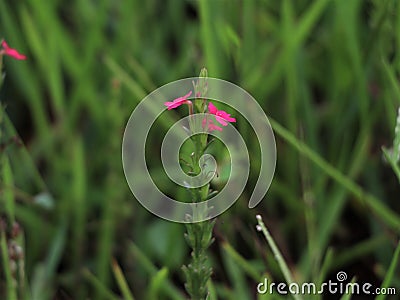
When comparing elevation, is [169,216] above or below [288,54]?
below

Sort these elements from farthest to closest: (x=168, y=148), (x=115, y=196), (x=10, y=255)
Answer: (x=168, y=148), (x=115, y=196), (x=10, y=255)

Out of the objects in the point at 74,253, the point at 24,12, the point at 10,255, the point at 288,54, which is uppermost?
the point at 24,12

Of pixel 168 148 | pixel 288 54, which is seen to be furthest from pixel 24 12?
pixel 288 54

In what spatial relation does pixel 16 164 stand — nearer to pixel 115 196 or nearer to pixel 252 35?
pixel 115 196

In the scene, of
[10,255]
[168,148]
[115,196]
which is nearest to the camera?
[10,255]

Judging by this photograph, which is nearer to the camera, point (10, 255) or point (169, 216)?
point (10, 255)

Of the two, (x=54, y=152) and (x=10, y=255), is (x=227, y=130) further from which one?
(x=10, y=255)
